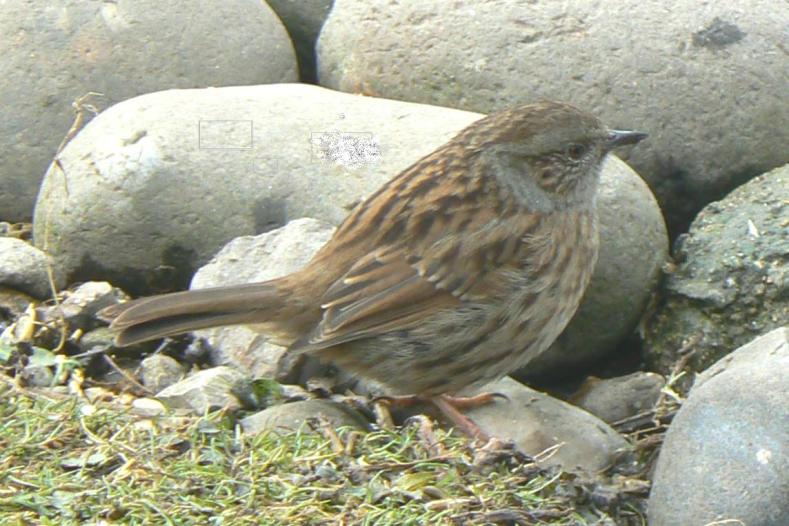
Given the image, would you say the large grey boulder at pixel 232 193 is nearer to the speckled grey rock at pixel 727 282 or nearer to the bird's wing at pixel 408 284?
the speckled grey rock at pixel 727 282

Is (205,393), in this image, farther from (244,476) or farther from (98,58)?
(98,58)

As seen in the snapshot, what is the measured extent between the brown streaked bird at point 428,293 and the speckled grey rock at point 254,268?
26cm

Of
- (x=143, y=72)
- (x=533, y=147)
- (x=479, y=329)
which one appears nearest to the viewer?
(x=479, y=329)

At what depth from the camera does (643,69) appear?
6.71m

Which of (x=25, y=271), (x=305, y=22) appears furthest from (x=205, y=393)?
(x=305, y=22)

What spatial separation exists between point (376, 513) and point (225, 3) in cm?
370

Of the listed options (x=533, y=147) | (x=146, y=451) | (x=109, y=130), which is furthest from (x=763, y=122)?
(x=146, y=451)

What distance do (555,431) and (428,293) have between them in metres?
0.67

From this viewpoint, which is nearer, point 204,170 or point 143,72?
point 204,170

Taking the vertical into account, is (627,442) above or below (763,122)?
below

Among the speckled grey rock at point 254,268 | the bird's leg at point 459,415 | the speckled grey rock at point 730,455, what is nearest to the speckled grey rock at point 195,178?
the speckled grey rock at point 254,268

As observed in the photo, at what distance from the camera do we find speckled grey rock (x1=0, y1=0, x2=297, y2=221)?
7.04 metres

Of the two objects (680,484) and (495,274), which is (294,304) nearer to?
(495,274)

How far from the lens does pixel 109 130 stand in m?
6.50
